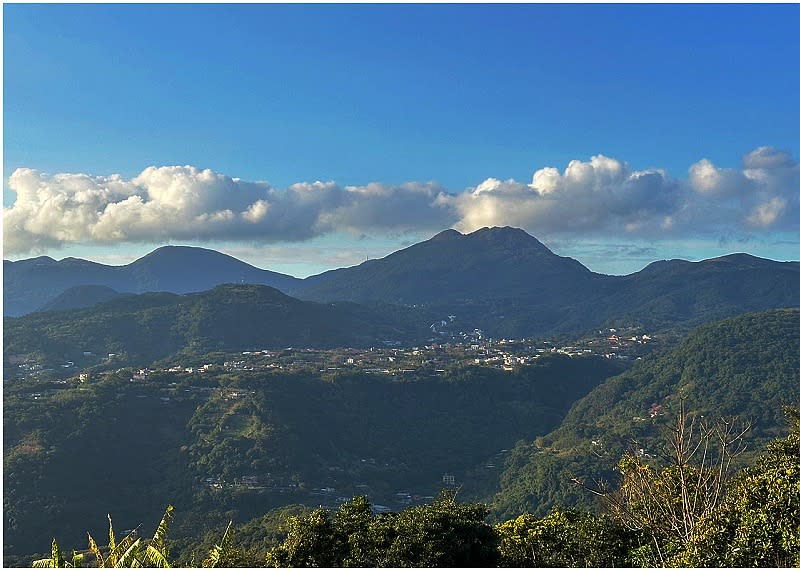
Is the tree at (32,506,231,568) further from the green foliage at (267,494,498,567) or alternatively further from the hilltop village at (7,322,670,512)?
the hilltop village at (7,322,670,512)

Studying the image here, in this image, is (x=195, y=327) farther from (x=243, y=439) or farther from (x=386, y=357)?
(x=243, y=439)

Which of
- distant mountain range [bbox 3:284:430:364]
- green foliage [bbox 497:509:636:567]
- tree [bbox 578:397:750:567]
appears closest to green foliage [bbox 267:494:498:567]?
green foliage [bbox 497:509:636:567]

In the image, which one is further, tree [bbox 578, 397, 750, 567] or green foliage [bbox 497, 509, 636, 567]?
green foliage [bbox 497, 509, 636, 567]

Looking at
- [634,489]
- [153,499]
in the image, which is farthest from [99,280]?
[634,489]

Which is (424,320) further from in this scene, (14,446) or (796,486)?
(796,486)

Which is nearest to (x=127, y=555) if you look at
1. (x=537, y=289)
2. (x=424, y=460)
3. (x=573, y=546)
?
(x=573, y=546)

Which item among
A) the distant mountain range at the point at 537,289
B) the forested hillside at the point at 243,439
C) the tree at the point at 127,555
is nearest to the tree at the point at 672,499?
the tree at the point at 127,555
